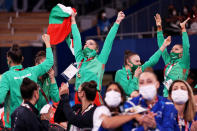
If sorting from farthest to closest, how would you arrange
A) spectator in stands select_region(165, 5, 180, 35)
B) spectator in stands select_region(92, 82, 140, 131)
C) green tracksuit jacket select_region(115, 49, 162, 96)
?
spectator in stands select_region(165, 5, 180, 35), green tracksuit jacket select_region(115, 49, 162, 96), spectator in stands select_region(92, 82, 140, 131)

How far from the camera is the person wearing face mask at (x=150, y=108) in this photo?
4657 millimetres

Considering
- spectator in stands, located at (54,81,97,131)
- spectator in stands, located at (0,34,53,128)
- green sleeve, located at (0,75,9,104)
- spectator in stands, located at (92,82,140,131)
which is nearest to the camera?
spectator in stands, located at (92,82,140,131)

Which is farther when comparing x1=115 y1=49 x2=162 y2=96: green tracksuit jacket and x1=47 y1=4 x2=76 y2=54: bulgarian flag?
x1=47 y1=4 x2=76 y2=54: bulgarian flag

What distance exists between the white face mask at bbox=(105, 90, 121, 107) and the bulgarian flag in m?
3.28

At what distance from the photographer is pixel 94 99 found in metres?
5.77

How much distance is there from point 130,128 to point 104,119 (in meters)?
0.27

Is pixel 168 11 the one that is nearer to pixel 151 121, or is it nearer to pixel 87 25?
pixel 87 25

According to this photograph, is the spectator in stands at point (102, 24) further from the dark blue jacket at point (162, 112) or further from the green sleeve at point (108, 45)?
the dark blue jacket at point (162, 112)

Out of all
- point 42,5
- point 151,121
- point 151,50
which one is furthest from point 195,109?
point 42,5

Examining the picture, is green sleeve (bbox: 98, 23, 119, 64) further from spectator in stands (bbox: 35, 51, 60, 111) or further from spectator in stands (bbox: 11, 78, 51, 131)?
spectator in stands (bbox: 11, 78, 51, 131)

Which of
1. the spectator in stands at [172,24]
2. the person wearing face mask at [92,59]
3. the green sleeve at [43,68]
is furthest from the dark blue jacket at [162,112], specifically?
the spectator in stands at [172,24]

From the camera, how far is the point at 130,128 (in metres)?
4.74

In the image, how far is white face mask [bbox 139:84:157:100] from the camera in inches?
185

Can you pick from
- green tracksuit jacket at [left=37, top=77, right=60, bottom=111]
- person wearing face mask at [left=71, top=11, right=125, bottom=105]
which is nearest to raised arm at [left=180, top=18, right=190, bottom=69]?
person wearing face mask at [left=71, top=11, right=125, bottom=105]
